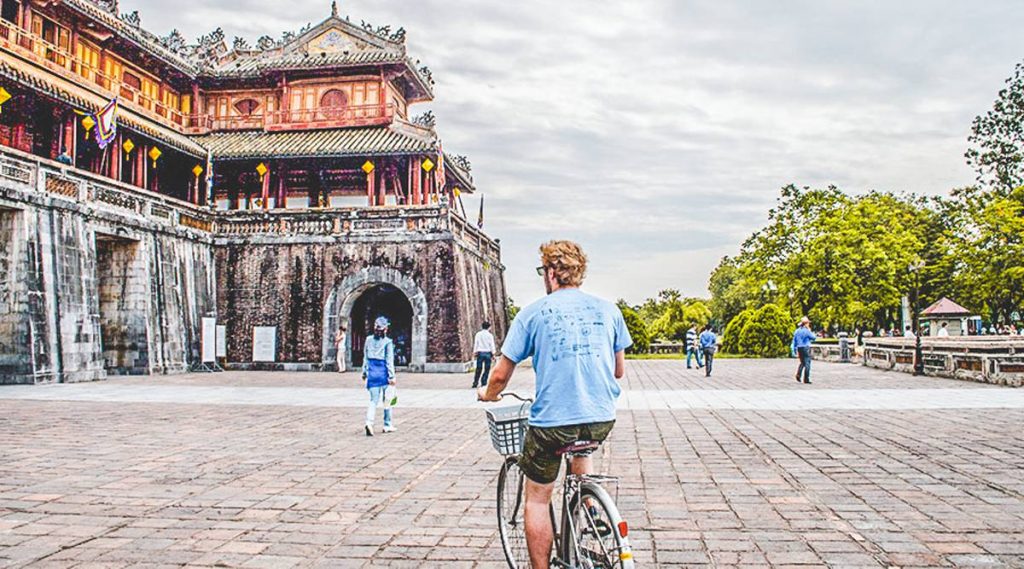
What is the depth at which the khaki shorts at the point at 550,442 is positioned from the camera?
3.46 m

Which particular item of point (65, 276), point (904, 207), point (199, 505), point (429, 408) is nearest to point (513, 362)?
point (199, 505)

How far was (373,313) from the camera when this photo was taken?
27.0 metres

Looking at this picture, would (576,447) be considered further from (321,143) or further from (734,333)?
(734,333)

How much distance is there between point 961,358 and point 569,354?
1913 cm

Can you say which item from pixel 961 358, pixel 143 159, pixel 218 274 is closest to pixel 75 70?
pixel 143 159

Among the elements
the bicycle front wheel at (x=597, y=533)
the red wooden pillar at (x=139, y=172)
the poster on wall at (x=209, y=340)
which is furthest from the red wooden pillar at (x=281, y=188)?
the bicycle front wheel at (x=597, y=533)

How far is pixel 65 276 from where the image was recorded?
18.5 m

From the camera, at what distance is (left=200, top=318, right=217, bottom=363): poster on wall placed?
2441 centimetres

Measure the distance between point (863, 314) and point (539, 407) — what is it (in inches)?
1557

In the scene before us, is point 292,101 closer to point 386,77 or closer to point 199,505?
point 386,77

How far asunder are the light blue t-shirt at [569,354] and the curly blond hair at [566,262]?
0.09 meters

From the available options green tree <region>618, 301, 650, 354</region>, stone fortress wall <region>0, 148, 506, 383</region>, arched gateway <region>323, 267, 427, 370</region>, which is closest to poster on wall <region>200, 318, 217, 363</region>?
stone fortress wall <region>0, 148, 506, 383</region>

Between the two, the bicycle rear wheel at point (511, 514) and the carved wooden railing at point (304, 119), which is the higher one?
the carved wooden railing at point (304, 119)

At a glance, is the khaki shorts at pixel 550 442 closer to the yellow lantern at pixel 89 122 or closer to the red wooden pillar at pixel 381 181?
the yellow lantern at pixel 89 122
